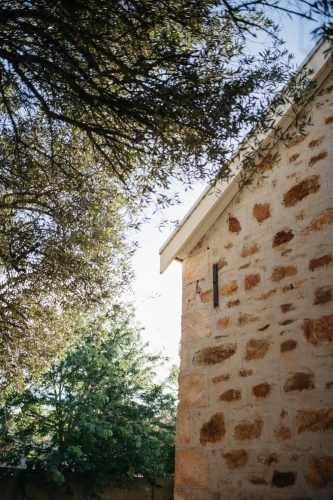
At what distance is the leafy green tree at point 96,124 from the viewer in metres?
3.41

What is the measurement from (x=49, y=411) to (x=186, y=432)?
44.7ft

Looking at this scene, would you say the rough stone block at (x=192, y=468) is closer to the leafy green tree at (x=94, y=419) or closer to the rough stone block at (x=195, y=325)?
the rough stone block at (x=195, y=325)

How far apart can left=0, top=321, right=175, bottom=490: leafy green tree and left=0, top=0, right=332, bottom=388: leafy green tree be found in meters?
8.52

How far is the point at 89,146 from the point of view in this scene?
5512 mm

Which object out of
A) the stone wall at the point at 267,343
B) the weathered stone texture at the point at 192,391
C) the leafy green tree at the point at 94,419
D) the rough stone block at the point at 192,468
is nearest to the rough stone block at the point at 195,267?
the stone wall at the point at 267,343

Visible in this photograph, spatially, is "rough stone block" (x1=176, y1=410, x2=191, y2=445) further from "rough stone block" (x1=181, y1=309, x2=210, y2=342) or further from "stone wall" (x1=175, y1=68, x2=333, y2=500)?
"rough stone block" (x1=181, y1=309, x2=210, y2=342)

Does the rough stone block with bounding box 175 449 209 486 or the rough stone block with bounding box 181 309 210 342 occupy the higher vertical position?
the rough stone block with bounding box 181 309 210 342

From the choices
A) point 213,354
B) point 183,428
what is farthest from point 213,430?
point 213,354

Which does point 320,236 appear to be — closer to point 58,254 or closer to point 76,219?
point 76,219

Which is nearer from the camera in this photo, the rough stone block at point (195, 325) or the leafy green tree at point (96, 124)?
the leafy green tree at point (96, 124)

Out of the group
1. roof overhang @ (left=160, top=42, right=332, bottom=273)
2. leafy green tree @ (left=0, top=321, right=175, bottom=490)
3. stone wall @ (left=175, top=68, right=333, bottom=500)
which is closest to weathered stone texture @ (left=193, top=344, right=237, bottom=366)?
stone wall @ (left=175, top=68, right=333, bottom=500)

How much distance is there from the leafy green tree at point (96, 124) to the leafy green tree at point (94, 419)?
28.0 ft

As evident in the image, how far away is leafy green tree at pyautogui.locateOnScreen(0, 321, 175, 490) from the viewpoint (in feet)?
49.3

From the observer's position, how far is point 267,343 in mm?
4066
